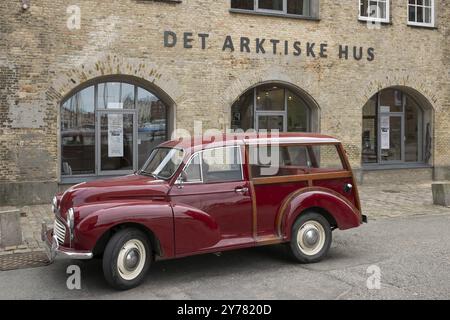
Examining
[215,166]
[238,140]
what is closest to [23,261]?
[215,166]

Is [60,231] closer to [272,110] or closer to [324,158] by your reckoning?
[324,158]

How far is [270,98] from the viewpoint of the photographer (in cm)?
1564

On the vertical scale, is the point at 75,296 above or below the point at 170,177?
below

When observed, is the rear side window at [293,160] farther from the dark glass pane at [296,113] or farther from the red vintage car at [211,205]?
the dark glass pane at [296,113]

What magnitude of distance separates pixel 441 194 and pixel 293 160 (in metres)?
6.50

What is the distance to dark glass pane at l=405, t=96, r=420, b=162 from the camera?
59.1 ft

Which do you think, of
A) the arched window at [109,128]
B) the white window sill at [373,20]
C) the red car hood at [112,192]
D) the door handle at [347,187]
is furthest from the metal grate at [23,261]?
the white window sill at [373,20]

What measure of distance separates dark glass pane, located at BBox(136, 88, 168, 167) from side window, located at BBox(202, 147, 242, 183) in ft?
24.8

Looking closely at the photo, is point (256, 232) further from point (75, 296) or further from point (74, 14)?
point (74, 14)

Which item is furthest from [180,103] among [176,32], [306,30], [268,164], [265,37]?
[268,164]

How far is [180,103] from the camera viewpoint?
13.9 meters

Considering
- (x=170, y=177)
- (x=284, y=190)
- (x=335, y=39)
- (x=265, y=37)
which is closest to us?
(x=170, y=177)
